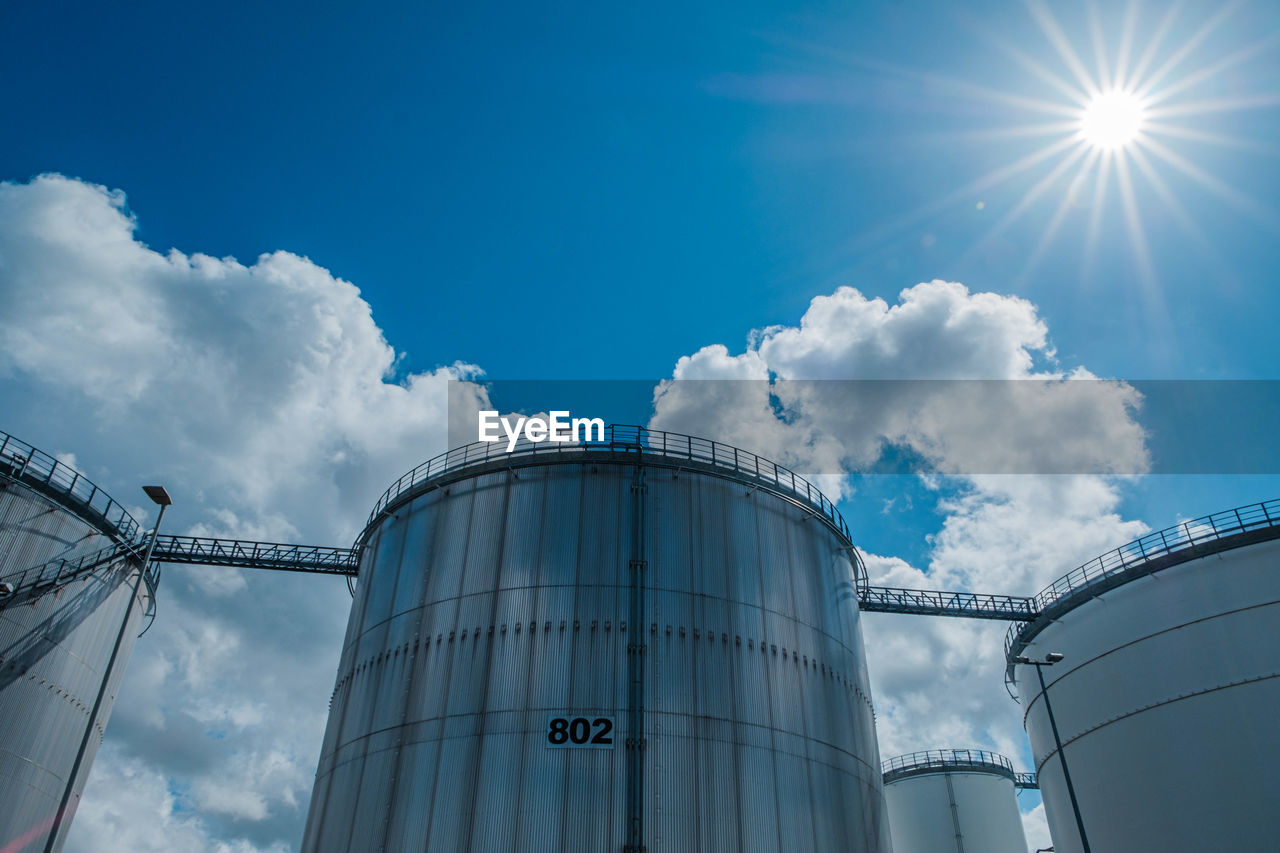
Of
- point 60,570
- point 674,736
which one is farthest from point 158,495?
point 674,736

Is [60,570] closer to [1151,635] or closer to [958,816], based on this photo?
[1151,635]

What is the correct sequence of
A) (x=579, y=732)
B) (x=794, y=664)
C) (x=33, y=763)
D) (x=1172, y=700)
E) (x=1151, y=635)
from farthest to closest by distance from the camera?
1. (x=1151, y=635)
2. (x=1172, y=700)
3. (x=33, y=763)
4. (x=794, y=664)
5. (x=579, y=732)

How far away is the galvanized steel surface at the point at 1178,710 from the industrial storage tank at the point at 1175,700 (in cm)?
4

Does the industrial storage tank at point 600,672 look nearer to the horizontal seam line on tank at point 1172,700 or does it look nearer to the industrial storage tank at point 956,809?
the horizontal seam line on tank at point 1172,700

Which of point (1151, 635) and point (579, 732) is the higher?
point (1151, 635)

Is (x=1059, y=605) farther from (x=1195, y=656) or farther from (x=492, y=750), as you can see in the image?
(x=492, y=750)

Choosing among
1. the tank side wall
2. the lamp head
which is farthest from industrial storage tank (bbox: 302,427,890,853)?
the tank side wall

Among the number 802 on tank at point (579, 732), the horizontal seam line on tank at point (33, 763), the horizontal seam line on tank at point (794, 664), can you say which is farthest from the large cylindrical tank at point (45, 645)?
the number 802 on tank at point (579, 732)

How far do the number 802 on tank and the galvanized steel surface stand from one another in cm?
1890

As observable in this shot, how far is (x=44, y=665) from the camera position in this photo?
2633 centimetres

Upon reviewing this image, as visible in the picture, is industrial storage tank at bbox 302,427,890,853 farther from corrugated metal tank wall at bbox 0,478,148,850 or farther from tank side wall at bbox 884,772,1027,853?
tank side wall at bbox 884,772,1027,853

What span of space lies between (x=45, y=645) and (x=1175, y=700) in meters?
37.0

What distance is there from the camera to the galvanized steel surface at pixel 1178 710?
24250mm

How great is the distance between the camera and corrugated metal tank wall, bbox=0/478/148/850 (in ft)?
81.6
